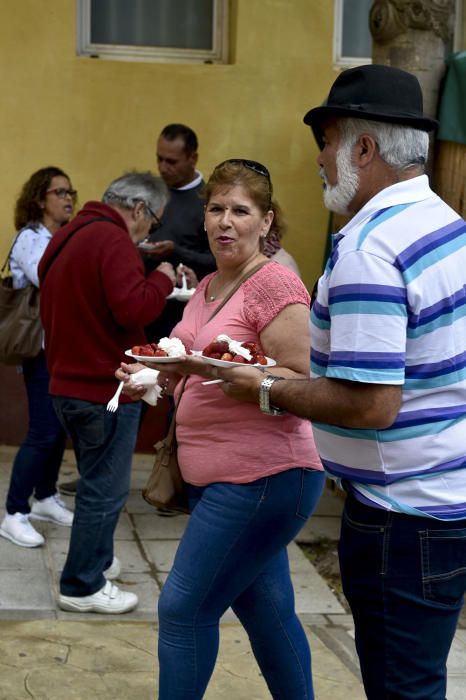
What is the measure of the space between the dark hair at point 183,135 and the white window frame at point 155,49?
Result: 0.89 m

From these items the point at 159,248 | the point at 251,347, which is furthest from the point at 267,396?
the point at 159,248

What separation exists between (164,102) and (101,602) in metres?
3.54

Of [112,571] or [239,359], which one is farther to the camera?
[112,571]

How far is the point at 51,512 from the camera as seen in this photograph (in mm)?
5926

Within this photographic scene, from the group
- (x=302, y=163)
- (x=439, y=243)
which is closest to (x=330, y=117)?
(x=439, y=243)

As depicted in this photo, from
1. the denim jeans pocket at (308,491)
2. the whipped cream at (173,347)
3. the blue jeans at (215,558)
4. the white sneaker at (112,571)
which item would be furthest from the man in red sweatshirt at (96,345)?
the denim jeans pocket at (308,491)

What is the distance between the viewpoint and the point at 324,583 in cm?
538

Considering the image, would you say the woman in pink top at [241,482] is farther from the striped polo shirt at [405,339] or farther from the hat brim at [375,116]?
the hat brim at [375,116]

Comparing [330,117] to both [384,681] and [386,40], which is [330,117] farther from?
[386,40]

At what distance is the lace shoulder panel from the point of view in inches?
130

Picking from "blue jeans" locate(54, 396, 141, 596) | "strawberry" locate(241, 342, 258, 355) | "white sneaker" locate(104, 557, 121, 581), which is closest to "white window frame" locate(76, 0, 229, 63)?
"blue jeans" locate(54, 396, 141, 596)

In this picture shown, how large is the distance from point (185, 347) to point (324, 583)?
2.29 meters

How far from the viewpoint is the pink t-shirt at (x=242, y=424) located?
329cm

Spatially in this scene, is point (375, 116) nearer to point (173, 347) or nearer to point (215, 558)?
point (173, 347)
